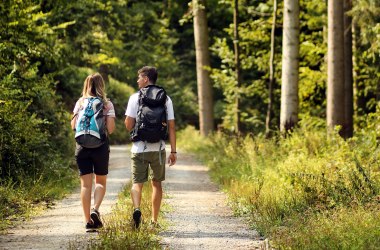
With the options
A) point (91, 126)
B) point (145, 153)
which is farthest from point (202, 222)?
point (91, 126)

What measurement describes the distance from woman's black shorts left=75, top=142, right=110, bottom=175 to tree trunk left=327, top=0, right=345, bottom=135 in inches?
338

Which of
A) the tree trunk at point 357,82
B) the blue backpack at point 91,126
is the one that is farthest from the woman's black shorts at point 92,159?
the tree trunk at point 357,82

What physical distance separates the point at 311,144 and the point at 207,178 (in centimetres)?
269

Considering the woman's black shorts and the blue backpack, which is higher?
the blue backpack

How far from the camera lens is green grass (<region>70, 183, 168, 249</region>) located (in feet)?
26.2

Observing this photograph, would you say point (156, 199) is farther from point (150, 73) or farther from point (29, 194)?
point (29, 194)

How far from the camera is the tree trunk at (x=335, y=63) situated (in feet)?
57.2

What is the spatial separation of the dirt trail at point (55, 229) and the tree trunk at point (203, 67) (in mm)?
14080

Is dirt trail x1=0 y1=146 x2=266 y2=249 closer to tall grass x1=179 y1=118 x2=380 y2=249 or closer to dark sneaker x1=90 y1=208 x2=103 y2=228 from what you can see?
dark sneaker x1=90 y1=208 x2=103 y2=228

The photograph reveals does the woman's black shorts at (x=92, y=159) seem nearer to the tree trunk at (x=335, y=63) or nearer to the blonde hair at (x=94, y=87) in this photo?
the blonde hair at (x=94, y=87)

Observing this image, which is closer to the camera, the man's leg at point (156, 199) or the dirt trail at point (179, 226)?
the dirt trail at point (179, 226)

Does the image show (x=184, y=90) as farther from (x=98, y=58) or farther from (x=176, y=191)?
(x=176, y=191)

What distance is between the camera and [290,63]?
61.4 feet

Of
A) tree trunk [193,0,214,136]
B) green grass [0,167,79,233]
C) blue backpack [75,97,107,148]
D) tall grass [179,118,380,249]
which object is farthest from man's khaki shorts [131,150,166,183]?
tree trunk [193,0,214,136]
